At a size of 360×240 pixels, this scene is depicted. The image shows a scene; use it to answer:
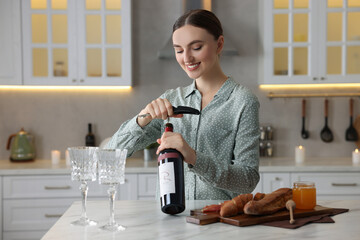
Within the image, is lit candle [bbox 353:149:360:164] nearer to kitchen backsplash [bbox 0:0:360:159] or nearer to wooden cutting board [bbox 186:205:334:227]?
kitchen backsplash [bbox 0:0:360:159]

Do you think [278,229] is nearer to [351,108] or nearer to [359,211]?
[359,211]

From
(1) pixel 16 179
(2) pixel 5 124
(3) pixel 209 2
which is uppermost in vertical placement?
(3) pixel 209 2

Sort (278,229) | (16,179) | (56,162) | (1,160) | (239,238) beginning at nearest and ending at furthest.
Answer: (239,238) < (278,229) < (16,179) < (56,162) < (1,160)

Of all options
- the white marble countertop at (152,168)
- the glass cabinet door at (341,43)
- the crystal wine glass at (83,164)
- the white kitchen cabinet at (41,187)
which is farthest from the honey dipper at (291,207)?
the glass cabinet door at (341,43)

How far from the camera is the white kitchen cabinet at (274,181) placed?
3.75 m

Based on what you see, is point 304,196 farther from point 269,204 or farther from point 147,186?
point 147,186

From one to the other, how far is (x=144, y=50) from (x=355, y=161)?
2.01 metres

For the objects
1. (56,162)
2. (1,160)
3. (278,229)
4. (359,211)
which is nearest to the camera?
(278,229)

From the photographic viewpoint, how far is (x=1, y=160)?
4.34m

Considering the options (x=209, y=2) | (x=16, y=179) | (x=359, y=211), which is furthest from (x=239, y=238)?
(x=209, y=2)

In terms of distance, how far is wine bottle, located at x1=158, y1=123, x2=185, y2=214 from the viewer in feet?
5.05

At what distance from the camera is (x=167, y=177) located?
154cm

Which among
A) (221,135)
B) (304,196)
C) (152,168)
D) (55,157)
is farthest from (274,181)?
(304,196)

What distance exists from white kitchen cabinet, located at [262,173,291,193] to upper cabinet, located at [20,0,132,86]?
1353mm
